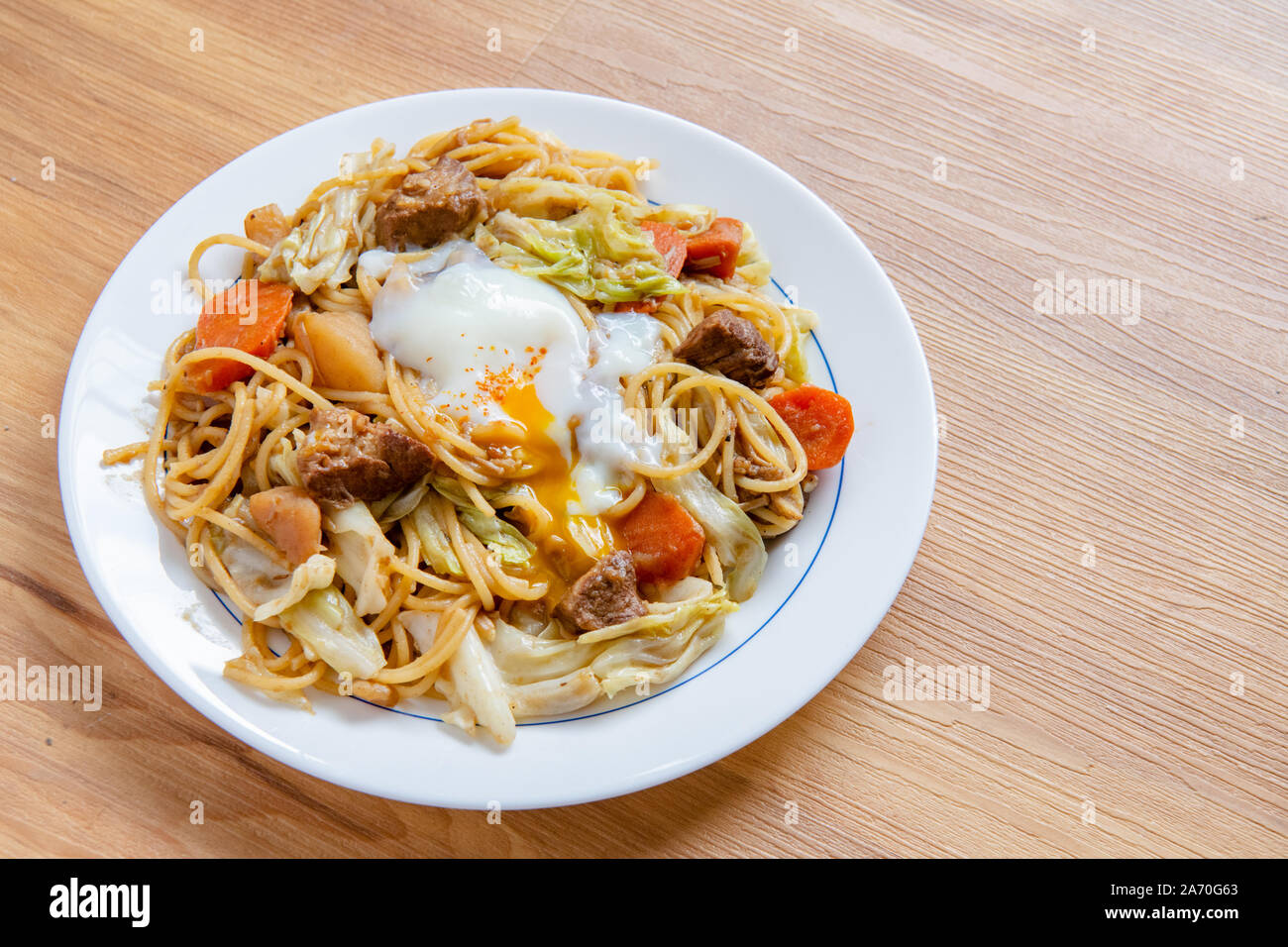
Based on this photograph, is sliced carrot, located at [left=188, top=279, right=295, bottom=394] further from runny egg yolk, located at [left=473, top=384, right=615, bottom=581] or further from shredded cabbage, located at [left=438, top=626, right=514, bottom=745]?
shredded cabbage, located at [left=438, top=626, right=514, bottom=745]

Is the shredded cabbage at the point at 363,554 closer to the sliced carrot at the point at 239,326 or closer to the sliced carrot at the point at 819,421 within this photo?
the sliced carrot at the point at 239,326

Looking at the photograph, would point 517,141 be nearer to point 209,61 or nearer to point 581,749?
point 209,61

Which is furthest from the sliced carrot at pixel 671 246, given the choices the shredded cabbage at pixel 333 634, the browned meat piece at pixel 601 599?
the shredded cabbage at pixel 333 634

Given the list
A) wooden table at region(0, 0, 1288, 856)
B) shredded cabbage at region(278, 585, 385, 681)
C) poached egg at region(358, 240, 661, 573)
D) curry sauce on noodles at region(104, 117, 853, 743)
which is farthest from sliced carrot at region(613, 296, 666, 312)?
shredded cabbage at region(278, 585, 385, 681)

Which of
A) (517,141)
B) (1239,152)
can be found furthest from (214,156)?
(1239,152)

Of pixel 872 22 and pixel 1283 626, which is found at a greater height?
pixel 872 22
